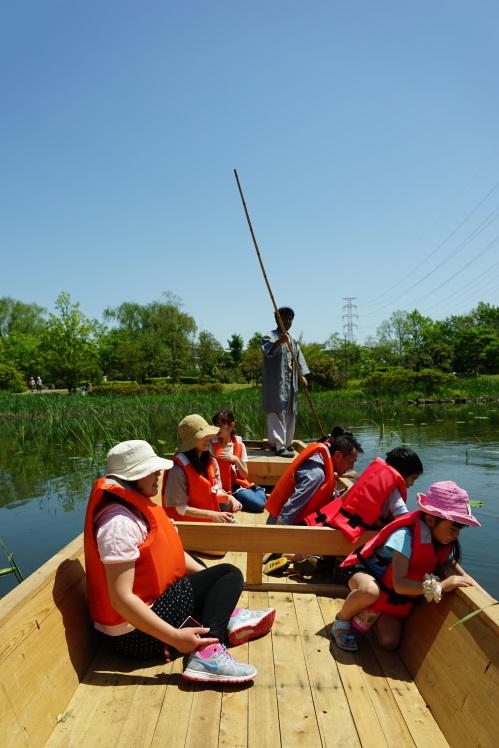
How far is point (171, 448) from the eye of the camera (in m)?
11.4

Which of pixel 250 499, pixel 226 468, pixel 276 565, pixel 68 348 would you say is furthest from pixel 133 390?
pixel 276 565

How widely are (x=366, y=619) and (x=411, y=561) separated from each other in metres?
0.37

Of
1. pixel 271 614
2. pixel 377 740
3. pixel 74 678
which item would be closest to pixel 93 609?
pixel 74 678

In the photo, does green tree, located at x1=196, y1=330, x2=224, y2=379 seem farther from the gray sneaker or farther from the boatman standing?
the gray sneaker

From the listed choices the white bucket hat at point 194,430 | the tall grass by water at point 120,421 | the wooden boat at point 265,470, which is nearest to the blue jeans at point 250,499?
the wooden boat at point 265,470

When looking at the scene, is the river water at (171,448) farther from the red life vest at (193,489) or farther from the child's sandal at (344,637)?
the child's sandal at (344,637)

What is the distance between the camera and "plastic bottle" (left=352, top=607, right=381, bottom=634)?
2.61m

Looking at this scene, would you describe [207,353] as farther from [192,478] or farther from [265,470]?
[192,478]

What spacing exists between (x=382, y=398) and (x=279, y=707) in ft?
75.0

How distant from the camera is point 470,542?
594 cm

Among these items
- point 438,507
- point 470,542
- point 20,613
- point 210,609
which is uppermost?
point 438,507

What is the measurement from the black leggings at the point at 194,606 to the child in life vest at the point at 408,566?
0.53m

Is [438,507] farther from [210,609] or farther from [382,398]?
[382,398]

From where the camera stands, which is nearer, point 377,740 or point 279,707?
point 377,740
